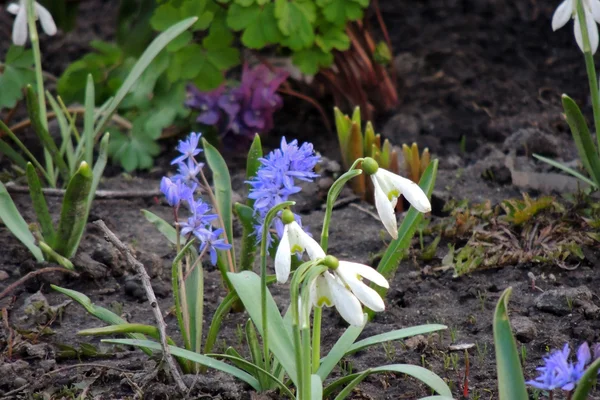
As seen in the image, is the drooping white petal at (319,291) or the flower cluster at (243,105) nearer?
the drooping white petal at (319,291)

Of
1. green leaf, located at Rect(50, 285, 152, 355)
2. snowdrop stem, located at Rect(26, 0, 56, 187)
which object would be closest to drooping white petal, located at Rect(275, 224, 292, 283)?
green leaf, located at Rect(50, 285, 152, 355)

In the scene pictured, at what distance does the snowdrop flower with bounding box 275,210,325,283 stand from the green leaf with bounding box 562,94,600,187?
1.23 meters

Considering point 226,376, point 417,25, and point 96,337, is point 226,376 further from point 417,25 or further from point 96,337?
point 417,25

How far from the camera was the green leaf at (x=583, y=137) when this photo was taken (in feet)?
8.23

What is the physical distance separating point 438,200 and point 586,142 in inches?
24.2

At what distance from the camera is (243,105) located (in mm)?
3547

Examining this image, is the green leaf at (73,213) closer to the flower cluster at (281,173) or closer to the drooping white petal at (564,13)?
the flower cluster at (281,173)

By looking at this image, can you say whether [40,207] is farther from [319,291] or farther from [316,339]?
[319,291]

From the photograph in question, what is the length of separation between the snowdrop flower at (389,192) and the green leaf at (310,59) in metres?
1.83

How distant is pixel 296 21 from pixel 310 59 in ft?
0.72

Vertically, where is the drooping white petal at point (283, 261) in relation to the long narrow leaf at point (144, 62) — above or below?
below

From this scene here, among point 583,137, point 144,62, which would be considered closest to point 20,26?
point 144,62

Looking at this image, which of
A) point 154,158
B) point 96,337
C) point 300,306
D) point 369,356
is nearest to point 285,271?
point 300,306

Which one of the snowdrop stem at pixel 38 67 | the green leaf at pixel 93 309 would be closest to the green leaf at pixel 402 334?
the green leaf at pixel 93 309
